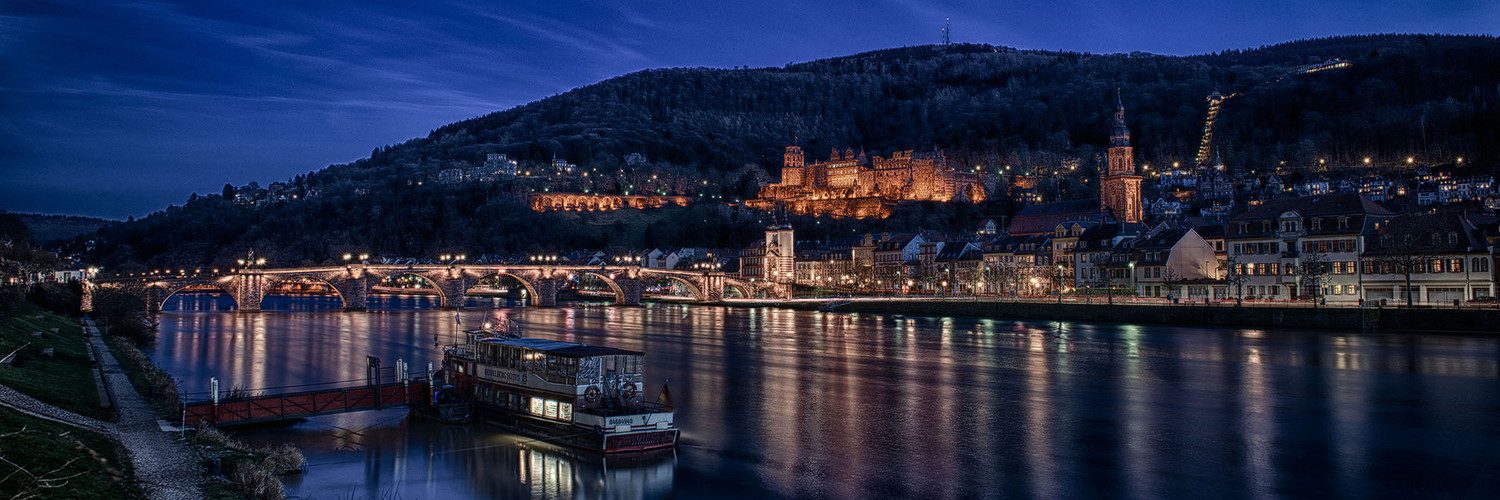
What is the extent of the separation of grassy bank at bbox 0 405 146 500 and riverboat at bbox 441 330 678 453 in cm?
976

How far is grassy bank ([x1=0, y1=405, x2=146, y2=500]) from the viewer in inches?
489

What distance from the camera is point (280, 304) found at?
108438mm

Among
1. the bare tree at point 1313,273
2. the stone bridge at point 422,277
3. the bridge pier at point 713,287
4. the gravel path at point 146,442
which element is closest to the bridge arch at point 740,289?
the stone bridge at point 422,277

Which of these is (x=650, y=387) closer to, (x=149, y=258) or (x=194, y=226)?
(x=149, y=258)

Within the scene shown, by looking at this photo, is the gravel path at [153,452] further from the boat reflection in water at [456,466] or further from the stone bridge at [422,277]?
the stone bridge at [422,277]

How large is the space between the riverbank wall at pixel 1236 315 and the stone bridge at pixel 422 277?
3206cm

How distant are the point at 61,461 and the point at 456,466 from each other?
9.17 metres

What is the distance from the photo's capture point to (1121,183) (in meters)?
123

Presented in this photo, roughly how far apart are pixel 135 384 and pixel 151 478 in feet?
47.0

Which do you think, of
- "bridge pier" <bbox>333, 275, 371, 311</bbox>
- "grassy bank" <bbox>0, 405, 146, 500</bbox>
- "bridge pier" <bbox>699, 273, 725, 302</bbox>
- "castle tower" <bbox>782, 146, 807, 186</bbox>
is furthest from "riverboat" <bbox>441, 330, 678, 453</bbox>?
"castle tower" <bbox>782, 146, 807, 186</bbox>

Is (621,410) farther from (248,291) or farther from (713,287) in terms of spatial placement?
(713,287)

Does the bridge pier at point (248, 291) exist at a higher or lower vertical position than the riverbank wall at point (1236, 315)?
higher

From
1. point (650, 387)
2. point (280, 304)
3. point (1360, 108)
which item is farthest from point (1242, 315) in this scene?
point (1360, 108)

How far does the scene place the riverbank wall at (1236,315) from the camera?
47.2 meters
